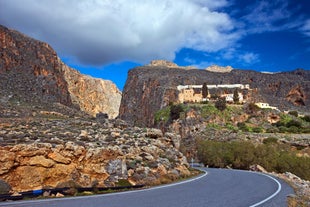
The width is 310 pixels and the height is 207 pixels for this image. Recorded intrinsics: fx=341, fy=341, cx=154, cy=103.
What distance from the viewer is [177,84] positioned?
398 ft

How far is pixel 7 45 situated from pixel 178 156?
1812 inches

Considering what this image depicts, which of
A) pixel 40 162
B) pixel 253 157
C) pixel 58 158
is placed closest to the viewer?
pixel 40 162

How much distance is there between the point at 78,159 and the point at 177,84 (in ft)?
341

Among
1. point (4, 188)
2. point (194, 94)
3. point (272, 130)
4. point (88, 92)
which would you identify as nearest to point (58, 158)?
point (4, 188)

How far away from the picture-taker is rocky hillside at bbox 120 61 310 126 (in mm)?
121125

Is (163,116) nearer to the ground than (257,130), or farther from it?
farther from it

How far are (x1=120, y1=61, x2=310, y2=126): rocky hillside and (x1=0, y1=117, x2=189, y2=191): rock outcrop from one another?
8860 centimetres

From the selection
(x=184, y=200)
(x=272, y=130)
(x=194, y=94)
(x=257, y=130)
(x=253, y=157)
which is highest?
(x=194, y=94)

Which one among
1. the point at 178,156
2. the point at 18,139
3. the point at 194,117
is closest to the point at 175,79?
the point at 194,117

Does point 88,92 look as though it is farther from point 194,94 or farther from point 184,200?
point 184,200

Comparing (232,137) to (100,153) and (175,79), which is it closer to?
(100,153)

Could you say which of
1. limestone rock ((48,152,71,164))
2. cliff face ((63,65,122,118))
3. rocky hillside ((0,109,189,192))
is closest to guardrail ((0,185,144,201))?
rocky hillside ((0,109,189,192))

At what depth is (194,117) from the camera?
3182 inches

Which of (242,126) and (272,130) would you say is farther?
(242,126)
